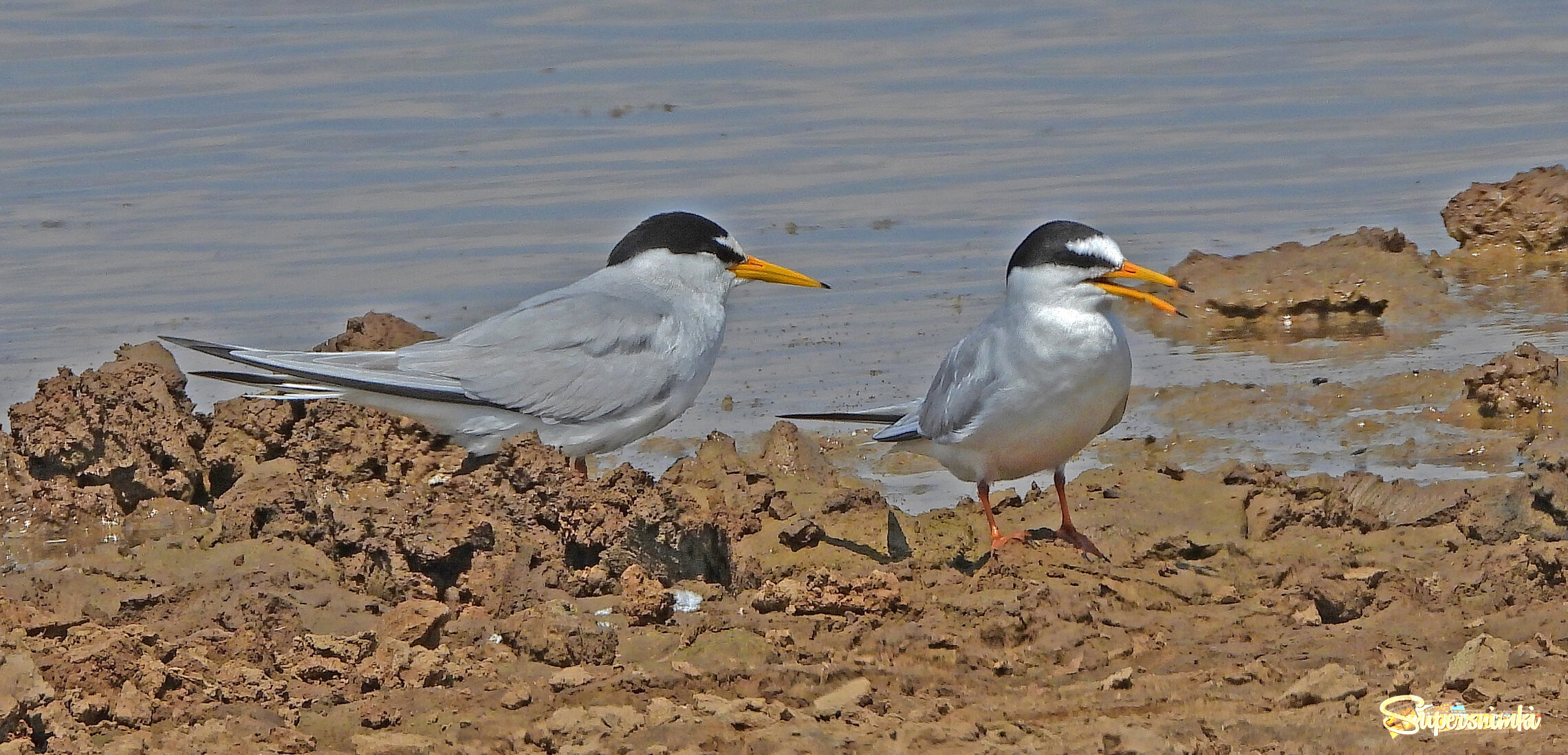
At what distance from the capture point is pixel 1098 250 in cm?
581

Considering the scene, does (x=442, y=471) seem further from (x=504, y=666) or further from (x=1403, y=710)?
(x=1403, y=710)

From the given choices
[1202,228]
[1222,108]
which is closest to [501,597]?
[1202,228]

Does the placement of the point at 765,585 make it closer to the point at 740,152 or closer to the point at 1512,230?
the point at 1512,230

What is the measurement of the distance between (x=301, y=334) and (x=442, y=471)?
2809mm

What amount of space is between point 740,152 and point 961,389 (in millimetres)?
7063

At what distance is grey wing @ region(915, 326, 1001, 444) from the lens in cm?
606

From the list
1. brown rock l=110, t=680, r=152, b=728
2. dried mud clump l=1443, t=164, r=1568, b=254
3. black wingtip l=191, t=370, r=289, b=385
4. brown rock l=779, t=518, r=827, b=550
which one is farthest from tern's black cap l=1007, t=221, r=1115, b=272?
dried mud clump l=1443, t=164, r=1568, b=254

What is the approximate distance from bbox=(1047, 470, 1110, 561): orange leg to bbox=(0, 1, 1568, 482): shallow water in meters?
Answer: 2.16

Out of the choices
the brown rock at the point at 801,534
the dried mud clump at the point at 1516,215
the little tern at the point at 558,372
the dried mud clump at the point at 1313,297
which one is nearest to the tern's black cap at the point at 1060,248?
the brown rock at the point at 801,534

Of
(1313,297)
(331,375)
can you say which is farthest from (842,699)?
(1313,297)

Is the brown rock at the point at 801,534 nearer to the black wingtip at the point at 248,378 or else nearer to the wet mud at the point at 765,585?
the wet mud at the point at 765,585

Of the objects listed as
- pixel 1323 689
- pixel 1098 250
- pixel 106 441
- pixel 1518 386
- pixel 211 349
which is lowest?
pixel 1323 689

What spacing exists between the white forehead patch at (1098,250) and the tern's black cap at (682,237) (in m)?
1.86

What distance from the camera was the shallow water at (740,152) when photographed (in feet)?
Result: 32.3
